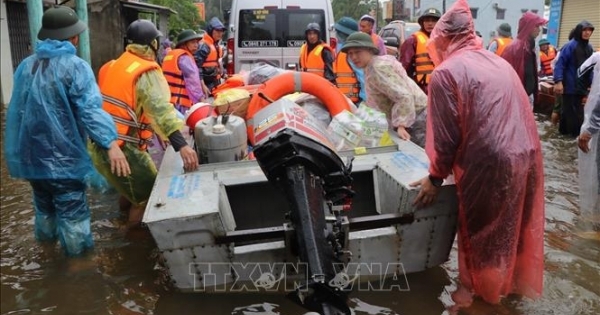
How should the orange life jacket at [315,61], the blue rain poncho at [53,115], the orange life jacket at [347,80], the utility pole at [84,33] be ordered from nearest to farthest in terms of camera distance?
1. the blue rain poncho at [53,115]
2. the orange life jacket at [347,80]
3. the orange life jacket at [315,61]
4. the utility pole at [84,33]

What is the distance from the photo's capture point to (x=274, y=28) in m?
8.52

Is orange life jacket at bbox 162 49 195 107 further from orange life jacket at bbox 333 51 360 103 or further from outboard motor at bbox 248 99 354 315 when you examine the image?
outboard motor at bbox 248 99 354 315

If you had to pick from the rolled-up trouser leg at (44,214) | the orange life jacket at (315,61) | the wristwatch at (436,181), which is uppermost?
the orange life jacket at (315,61)

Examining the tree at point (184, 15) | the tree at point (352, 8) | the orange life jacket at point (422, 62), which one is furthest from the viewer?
the tree at point (352, 8)

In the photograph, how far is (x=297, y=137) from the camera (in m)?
2.58

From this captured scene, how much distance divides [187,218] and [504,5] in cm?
3094

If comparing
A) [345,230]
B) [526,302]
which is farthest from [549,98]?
[345,230]

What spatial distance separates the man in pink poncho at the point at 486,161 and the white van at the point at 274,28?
5.79m

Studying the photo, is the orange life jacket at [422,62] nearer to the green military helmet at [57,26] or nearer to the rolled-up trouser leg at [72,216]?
the green military helmet at [57,26]

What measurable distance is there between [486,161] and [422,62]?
3.06 m

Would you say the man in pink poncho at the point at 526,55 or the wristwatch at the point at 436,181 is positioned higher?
the man in pink poncho at the point at 526,55

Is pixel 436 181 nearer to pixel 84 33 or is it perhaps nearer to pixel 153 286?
pixel 153 286

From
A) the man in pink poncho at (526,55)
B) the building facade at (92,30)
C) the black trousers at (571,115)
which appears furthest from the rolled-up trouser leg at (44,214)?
the building facade at (92,30)

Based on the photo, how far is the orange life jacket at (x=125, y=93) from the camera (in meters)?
3.66
